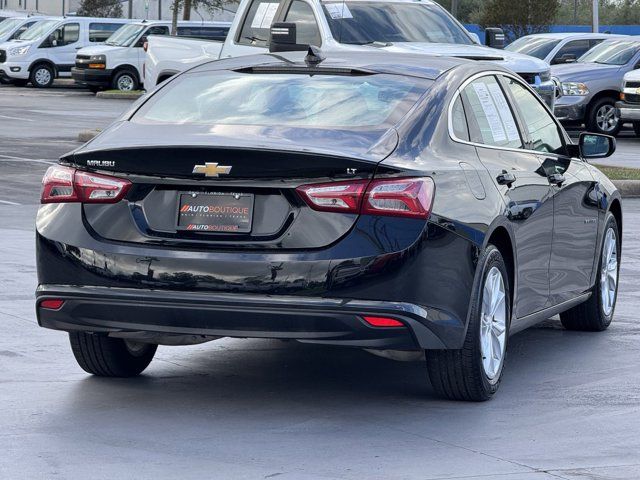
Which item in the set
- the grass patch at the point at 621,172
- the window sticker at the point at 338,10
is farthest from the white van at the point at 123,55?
the window sticker at the point at 338,10

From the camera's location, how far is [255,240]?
6.17m

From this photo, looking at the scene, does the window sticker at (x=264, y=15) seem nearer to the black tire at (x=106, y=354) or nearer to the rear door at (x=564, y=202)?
the rear door at (x=564, y=202)

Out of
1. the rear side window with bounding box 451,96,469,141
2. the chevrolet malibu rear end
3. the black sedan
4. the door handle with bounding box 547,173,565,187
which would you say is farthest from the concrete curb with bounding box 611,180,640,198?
the chevrolet malibu rear end

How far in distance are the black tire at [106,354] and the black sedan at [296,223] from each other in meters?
0.01

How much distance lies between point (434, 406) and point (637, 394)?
1.02m

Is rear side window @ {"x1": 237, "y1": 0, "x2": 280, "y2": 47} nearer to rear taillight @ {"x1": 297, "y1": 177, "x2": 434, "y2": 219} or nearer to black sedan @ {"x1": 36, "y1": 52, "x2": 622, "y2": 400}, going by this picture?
black sedan @ {"x1": 36, "y1": 52, "x2": 622, "y2": 400}

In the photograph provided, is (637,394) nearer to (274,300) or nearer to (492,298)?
(492,298)

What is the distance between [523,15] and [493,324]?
4787 cm

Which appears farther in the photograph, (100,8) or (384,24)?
(100,8)

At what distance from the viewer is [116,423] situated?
246 inches

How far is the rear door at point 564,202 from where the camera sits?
310 inches

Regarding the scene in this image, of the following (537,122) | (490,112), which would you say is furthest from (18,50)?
(490,112)

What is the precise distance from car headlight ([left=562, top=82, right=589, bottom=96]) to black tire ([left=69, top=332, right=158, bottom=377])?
21.2m

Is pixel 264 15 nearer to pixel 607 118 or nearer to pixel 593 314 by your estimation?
pixel 593 314
